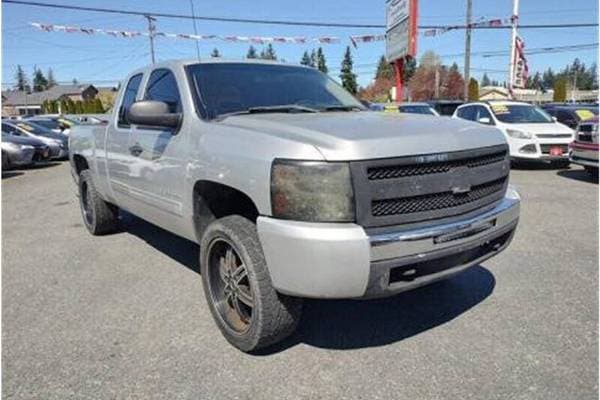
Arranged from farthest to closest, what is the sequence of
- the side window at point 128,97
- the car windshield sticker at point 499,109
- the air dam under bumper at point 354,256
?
1. the car windshield sticker at point 499,109
2. the side window at point 128,97
3. the air dam under bumper at point 354,256

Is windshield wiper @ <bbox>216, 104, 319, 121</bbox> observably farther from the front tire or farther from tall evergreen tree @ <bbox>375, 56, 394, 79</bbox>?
tall evergreen tree @ <bbox>375, 56, 394, 79</bbox>

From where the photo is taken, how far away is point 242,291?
10.5 feet

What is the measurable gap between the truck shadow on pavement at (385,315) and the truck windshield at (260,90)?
155cm

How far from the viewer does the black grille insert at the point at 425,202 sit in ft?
8.66

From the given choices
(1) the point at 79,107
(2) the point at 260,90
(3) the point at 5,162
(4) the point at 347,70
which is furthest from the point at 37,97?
(2) the point at 260,90

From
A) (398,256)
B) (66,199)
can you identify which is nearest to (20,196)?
(66,199)

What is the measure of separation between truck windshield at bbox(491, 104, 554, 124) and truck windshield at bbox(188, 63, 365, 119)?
9358mm

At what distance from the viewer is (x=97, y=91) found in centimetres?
10169

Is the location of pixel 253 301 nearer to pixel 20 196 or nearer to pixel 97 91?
pixel 20 196

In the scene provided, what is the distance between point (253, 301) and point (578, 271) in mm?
3217

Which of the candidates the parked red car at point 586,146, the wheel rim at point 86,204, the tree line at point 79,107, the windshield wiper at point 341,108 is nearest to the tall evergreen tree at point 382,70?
the tree line at point 79,107

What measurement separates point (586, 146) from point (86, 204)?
353 inches

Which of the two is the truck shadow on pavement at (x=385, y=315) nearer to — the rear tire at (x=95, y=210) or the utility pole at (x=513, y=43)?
the rear tire at (x=95, y=210)

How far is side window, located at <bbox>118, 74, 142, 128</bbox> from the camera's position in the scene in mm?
4789
